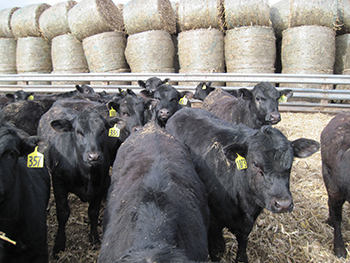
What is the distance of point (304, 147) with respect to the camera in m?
2.39

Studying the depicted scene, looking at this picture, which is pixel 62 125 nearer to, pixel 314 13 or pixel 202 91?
pixel 202 91

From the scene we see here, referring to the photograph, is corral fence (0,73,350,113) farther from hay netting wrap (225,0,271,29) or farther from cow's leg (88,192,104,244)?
cow's leg (88,192,104,244)

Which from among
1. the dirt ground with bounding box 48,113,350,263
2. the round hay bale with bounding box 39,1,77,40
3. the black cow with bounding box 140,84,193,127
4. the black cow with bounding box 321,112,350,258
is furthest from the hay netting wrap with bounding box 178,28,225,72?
the black cow with bounding box 321,112,350,258

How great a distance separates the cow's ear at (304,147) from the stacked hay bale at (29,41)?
1169 centimetres

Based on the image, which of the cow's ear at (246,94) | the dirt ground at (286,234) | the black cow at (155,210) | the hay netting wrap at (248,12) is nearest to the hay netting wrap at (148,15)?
the hay netting wrap at (248,12)

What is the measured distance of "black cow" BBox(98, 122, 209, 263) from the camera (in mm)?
1438

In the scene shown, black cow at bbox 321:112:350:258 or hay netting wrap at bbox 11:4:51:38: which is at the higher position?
hay netting wrap at bbox 11:4:51:38

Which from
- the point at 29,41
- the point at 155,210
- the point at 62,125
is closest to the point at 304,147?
the point at 155,210

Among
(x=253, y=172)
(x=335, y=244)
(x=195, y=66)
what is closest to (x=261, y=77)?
(x=195, y=66)

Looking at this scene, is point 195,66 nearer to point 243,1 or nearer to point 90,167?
point 243,1

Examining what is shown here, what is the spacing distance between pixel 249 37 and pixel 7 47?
11.1 metres

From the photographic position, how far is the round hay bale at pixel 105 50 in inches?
370

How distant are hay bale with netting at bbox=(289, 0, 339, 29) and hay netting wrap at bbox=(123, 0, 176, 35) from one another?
4.33 m

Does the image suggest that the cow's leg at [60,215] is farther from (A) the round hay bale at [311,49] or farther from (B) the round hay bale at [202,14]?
(A) the round hay bale at [311,49]
